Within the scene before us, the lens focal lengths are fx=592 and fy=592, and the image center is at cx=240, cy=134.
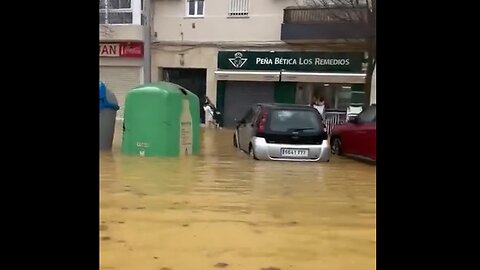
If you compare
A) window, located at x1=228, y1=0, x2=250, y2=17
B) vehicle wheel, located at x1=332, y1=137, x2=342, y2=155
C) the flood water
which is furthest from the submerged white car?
window, located at x1=228, y1=0, x2=250, y2=17

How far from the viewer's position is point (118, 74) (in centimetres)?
2659

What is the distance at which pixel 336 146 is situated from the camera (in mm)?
14219

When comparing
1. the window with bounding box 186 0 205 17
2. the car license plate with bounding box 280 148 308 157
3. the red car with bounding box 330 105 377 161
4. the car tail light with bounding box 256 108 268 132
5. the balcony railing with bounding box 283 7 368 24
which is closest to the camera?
the car license plate with bounding box 280 148 308 157

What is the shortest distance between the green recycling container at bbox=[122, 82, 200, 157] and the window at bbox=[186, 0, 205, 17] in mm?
15282

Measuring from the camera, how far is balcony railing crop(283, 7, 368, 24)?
64.9ft

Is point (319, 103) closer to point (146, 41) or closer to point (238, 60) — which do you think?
point (238, 60)

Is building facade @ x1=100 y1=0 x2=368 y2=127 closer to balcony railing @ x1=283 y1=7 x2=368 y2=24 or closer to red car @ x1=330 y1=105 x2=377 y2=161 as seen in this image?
balcony railing @ x1=283 y1=7 x2=368 y2=24

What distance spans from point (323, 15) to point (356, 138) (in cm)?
1150

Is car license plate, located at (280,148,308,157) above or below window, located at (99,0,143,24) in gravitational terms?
below

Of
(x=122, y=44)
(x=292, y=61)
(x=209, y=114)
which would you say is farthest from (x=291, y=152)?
(x=122, y=44)

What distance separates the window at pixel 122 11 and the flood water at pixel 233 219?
17.0 metres

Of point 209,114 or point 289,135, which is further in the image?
point 209,114
